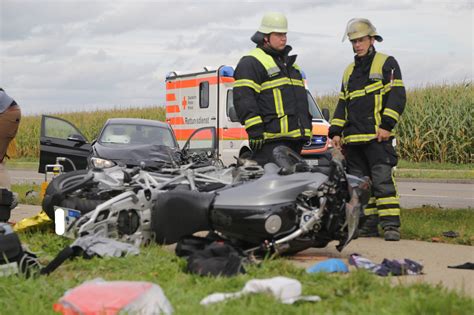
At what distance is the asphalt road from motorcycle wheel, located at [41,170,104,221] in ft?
21.8

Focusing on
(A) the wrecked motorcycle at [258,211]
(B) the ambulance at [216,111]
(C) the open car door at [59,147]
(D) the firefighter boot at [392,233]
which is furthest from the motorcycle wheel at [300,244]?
(B) the ambulance at [216,111]

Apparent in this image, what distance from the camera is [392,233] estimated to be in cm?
817

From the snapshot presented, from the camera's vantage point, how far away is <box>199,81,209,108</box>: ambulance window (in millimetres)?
17812

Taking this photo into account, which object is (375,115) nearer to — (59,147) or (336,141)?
(336,141)

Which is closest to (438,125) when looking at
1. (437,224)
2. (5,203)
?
(437,224)

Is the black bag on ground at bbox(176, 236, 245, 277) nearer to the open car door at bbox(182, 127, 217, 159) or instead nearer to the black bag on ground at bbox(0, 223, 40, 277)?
the black bag on ground at bbox(0, 223, 40, 277)

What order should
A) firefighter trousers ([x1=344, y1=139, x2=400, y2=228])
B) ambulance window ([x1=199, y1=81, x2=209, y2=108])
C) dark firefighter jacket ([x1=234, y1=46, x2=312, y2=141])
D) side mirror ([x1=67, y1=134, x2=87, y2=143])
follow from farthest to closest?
ambulance window ([x1=199, y1=81, x2=209, y2=108]), side mirror ([x1=67, y1=134, x2=87, y2=143]), firefighter trousers ([x1=344, y1=139, x2=400, y2=228]), dark firefighter jacket ([x1=234, y1=46, x2=312, y2=141])

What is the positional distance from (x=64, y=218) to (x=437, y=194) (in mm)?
10235

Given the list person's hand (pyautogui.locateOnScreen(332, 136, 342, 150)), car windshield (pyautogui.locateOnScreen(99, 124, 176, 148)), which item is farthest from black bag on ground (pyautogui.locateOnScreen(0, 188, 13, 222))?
car windshield (pyautogui.locateOnScreen(99, 124, 176, 148))

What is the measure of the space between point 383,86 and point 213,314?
4717 millimetres

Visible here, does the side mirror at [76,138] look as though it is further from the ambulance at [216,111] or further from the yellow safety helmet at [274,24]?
the yellow safety helmet at [274,24]

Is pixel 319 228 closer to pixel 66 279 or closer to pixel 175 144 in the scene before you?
pixel 66 279

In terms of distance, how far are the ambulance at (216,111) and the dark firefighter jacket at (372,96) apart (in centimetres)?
704

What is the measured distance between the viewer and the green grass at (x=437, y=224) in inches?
322
